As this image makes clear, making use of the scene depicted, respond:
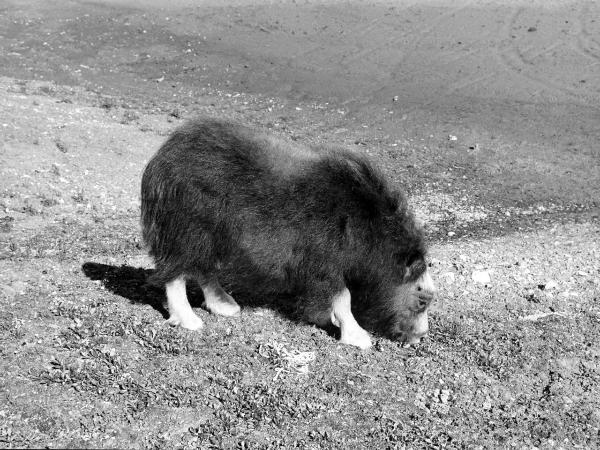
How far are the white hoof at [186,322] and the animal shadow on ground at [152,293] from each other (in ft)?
0.70

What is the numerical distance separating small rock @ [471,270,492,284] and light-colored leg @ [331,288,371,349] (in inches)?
81.4

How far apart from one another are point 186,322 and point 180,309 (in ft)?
0.42

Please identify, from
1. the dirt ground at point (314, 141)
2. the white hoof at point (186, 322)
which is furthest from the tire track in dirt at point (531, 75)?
the white hoof at point (186, 322)

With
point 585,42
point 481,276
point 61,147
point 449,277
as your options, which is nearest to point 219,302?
point 449,277

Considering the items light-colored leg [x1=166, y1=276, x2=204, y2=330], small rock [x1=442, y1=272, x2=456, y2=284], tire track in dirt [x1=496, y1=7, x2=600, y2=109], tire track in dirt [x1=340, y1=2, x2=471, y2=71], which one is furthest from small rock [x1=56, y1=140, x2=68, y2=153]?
tire track in dirt [x1=496, y1=7, x2=600, y2=109]

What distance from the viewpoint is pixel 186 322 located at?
6734 mm

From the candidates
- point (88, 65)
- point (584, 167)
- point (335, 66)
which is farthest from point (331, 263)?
point (88, 65)

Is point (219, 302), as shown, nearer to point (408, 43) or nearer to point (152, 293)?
point (152, 293)

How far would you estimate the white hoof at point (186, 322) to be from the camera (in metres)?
6.73

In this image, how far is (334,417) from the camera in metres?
5.71

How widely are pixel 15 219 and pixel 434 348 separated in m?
5.71

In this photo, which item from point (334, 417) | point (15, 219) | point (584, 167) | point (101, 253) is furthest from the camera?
point (584, 167)

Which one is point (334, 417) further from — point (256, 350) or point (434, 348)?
point (434, 348)

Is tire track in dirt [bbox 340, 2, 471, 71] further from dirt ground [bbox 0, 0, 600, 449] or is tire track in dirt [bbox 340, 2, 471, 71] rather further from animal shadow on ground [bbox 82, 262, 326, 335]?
animal shadow on ground [bbox 82, 262, 326, 335]
